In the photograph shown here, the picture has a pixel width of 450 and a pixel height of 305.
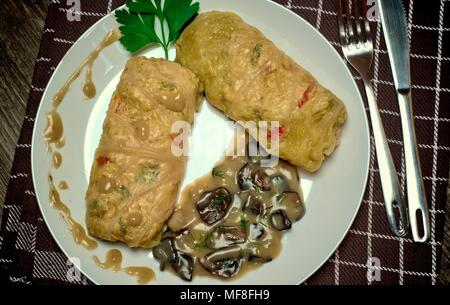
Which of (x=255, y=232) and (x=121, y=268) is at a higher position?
(x=255, y=232)

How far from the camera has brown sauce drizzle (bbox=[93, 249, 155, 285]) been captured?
341 centimetres

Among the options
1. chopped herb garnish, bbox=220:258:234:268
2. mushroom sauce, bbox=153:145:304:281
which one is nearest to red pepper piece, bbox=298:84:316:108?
mushroom sauce, bbox=153:145:304:281

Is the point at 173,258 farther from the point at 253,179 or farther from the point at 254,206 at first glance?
the point at 253,179

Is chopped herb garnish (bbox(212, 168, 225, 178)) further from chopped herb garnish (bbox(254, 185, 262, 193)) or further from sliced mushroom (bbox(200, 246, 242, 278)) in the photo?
sliced mushroom (bbox(200, 246, 242, 278))

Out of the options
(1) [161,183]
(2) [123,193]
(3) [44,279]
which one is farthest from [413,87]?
(3) [44,279]

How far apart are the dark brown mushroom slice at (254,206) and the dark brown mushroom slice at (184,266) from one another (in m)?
0.53

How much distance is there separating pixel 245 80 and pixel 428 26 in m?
1.55

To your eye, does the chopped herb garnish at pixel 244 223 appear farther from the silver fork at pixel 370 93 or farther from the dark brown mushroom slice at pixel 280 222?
the silver fork at pixel 370 93

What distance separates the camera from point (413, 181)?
11.3 ft

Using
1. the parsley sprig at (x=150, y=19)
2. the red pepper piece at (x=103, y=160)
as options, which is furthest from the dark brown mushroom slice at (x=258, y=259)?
the parsley sprig at (x=150, y=19)

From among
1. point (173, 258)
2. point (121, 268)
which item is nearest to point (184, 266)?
point (173, 258)

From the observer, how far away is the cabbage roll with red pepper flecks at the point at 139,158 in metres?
3.16

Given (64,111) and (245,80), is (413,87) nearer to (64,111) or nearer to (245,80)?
(245,80)

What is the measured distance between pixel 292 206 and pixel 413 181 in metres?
0.87
